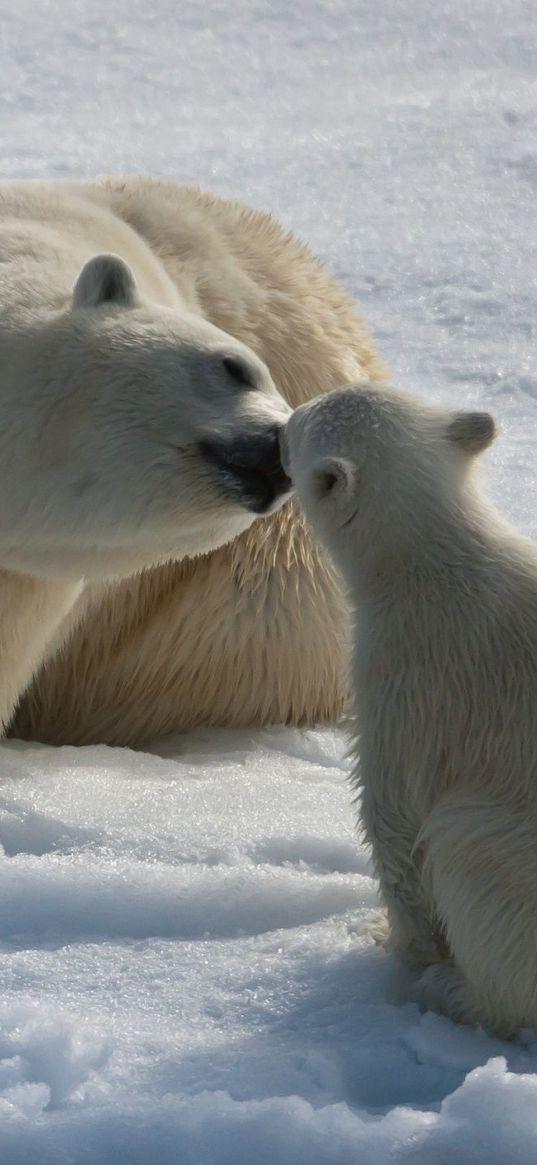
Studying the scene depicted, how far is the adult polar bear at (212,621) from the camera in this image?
140 inches

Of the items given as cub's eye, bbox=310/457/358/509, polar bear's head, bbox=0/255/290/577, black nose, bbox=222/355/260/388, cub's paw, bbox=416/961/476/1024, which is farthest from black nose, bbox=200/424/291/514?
cub's paw, bbox=416/961/476/1024

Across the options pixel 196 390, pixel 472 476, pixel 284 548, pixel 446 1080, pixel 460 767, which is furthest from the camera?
pixel 284 548

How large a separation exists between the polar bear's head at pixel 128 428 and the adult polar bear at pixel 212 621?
2.43 ft

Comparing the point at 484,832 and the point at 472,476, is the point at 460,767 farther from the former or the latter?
the point at 472,476

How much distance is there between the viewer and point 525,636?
2232mm

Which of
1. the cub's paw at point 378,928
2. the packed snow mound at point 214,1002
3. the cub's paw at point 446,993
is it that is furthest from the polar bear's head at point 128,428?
the cub's paw at point 446,993

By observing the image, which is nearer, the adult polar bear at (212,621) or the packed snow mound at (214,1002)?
the packed snow mound at (214,1002)

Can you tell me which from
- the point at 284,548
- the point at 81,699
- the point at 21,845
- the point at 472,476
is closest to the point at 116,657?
the point at 81,699

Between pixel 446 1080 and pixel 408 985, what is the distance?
0.22m

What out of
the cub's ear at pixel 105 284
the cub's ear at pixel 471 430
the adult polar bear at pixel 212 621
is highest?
the cub's ear at pixel 471 430

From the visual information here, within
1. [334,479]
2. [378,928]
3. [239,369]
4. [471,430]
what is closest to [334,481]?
[334,479]

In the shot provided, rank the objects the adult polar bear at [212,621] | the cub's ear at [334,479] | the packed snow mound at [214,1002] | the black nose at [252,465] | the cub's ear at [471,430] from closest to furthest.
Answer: the packed snow mound at [214,1002]
the cub's ear at [334,479]
the cub's ear at [471,430]
the black nose at [252,465]
the adult polar bear at [212,621]

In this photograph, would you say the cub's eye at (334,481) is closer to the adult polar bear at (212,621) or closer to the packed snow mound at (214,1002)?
the packed snow mound at (214,1002)

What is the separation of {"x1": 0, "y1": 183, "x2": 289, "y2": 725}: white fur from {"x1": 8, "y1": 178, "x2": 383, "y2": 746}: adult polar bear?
2.15 feet
